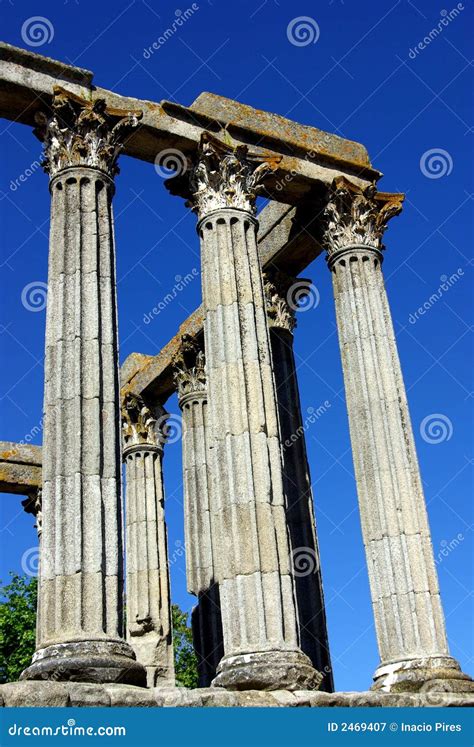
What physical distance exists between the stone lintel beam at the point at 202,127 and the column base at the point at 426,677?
1166 centimetres

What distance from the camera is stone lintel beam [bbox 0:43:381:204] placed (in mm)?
20000

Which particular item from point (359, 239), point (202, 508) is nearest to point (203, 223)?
point (359, 239)

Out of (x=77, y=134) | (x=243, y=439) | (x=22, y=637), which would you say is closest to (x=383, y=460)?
(x=243, y=439)

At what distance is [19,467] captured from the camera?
3488 centimetres

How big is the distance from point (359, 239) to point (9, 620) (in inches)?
1292

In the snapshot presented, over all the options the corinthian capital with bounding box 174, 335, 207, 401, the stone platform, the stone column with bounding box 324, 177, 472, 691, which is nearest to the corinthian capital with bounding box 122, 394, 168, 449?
the corinthian capital with bounding box 174, 335, 207, 401

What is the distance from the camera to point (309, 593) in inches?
922

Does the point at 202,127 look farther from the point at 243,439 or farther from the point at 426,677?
the point at 426,677

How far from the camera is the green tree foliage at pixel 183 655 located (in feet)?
158

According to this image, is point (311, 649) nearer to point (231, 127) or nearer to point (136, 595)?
point (136, 595)

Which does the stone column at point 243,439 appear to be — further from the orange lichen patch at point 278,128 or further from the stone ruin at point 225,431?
the orange lichen patch at point 278,128

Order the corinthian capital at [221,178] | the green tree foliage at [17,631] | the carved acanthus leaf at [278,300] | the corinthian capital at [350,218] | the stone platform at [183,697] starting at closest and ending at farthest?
the stone platform at [183,697] → the corinthian capital at [221,178] → the corinthian capital at [350,218] → the carved acanthus leaf at [278,300] → the green tree foliage at [17,631]

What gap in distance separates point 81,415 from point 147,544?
1178 cm

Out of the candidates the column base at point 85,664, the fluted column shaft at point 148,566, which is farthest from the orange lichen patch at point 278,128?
the column base at point 85,664
